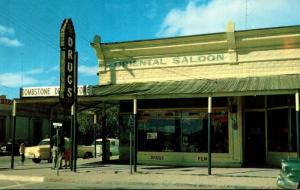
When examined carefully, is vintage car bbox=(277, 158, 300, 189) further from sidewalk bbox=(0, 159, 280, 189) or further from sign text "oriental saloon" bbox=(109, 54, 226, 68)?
sign text "oriental saloon" bbox=(109, 54, 226, 68)

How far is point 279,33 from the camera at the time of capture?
2100 centimetres

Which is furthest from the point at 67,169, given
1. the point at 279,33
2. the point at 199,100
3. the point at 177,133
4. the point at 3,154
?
the point at 3,154

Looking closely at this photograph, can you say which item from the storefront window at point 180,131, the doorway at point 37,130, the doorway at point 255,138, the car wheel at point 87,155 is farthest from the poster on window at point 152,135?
the doorway at point 37,130

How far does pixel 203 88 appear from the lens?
1980 centimetres

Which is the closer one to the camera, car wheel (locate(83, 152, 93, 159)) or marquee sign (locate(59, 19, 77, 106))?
marquee sign (locate(59, 19, 77, 106))

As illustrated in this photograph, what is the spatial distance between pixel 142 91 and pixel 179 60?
318 centimetres

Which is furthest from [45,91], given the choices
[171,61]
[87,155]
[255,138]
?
[87,155]

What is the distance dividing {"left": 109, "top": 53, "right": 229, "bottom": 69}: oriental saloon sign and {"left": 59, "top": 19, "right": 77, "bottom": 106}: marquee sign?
3.38 meters

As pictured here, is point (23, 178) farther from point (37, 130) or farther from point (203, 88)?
point (37, 130)

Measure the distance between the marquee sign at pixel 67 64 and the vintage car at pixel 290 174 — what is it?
10560 mm

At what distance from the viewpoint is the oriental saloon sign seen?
22.2m

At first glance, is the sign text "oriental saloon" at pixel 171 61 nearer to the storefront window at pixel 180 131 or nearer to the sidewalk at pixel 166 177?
the storefront window at pixel 180 131

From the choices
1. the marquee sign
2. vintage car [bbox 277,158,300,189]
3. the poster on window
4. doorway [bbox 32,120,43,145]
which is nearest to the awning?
the marquee sign

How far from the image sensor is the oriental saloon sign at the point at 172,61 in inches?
873
